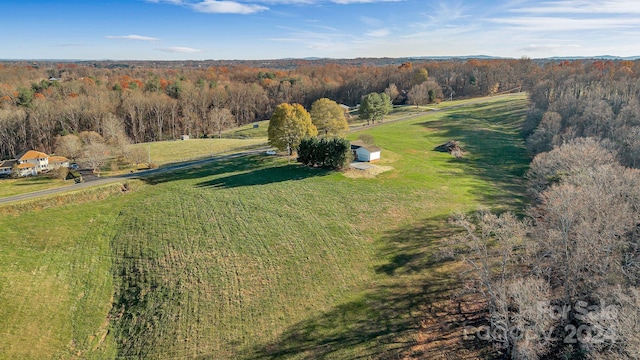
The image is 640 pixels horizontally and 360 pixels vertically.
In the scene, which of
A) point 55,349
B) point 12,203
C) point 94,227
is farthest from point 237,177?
point 55,349

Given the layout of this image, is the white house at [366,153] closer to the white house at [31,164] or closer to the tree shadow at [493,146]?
the tree shadow at [493,146]

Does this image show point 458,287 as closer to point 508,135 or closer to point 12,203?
point 12,203

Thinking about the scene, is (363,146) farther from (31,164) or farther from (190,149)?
(31,164)

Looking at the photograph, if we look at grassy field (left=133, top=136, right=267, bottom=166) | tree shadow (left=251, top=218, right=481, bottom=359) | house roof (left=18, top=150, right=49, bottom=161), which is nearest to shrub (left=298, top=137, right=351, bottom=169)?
grassy field (left=133, top=136, right=267, bottom=166)

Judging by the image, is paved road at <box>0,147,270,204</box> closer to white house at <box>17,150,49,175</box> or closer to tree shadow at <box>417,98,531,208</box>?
white house at <box>17,150,49,175</box>

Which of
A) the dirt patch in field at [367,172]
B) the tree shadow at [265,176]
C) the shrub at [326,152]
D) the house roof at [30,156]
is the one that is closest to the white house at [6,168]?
the house roof at [30,156]

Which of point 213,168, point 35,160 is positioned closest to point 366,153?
point 213,168

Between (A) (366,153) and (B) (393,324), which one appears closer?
(B) (393,324)
